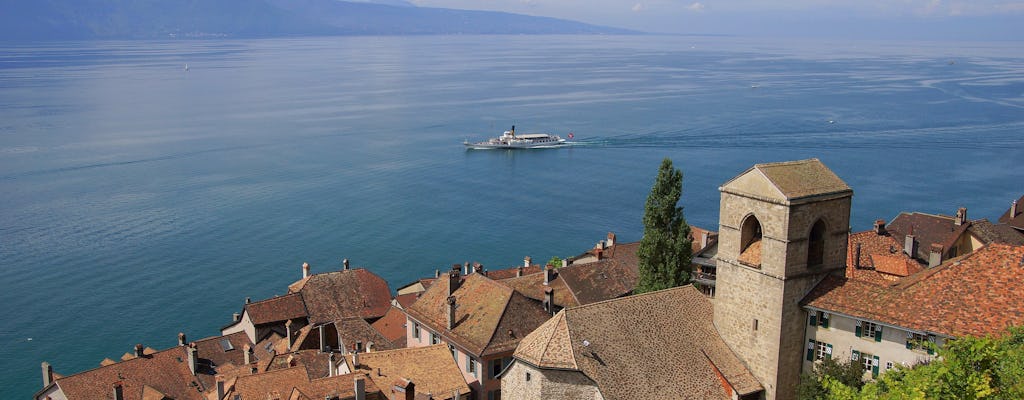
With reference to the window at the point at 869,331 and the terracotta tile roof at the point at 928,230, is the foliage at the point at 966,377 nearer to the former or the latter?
the window at the point at 869,331

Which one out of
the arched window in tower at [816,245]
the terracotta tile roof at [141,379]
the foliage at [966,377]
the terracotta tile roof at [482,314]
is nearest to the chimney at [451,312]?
the terracotta tile roof at [482,314]

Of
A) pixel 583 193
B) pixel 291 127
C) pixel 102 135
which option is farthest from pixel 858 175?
pixel 102 135

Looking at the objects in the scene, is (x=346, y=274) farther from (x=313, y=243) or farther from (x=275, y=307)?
(x=313, y=243)

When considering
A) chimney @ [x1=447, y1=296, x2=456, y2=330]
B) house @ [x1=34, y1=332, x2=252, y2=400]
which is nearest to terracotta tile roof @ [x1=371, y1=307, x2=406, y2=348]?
chimney @ [x1=447, y1=296, x2=456, y2=330]

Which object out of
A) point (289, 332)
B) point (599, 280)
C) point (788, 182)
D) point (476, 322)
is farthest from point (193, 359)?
point (788, 182)

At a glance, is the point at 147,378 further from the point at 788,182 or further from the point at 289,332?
the point at 788,182

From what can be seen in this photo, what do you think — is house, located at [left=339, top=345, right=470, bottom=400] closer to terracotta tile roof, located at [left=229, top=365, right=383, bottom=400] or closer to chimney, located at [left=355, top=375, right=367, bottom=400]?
terracotta tile roof, located at [left=229, top=365, right=383, bottom=400]
